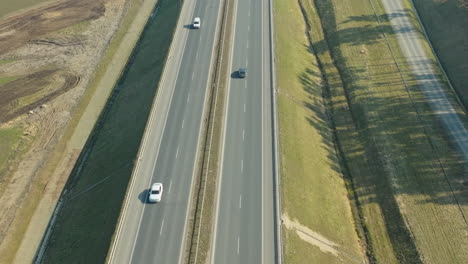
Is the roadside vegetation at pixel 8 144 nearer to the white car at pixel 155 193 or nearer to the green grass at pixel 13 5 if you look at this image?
the white car at pixel 155 193

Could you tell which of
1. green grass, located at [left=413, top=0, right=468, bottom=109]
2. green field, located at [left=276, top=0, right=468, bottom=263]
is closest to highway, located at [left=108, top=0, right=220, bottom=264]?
green field, located at [left=276, top=0, right=468, bottom=263]

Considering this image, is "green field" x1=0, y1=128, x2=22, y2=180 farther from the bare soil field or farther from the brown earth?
the brown earth

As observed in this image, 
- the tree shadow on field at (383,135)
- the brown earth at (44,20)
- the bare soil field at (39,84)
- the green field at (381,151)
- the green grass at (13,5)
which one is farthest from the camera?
the green grass at (13,5)

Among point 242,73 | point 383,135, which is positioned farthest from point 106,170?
point 383,135

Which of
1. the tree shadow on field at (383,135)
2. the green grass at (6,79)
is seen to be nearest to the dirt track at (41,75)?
the green grass at (6,79)

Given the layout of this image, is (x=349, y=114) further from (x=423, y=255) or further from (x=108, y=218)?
(x=108, y=218)

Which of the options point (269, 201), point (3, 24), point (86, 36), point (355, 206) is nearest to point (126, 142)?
point (269, 201)
